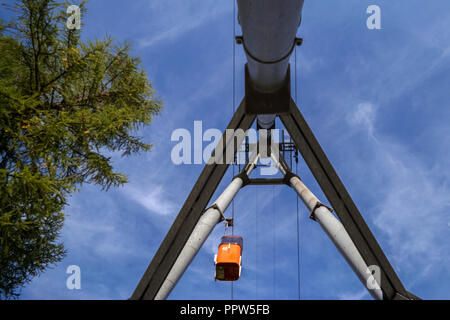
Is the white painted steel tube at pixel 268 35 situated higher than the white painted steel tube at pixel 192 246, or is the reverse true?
the white painted steel tube at pixel 268 35

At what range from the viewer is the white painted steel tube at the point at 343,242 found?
17.5ft

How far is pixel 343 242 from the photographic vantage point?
6.71m

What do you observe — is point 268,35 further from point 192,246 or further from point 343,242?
point 343,242

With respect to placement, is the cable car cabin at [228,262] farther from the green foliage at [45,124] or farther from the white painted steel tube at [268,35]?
the white painted steel tube at [268,35]

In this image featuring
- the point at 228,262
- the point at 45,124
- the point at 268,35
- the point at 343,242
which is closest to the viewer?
the point at 268,35

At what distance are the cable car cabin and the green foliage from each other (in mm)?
3926

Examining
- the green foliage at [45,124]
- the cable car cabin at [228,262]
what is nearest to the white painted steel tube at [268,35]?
the green foliage at [45,124]

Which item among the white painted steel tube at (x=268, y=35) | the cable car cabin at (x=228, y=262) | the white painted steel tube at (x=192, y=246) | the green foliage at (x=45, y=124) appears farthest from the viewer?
the cable car cabin at (x=228, y=262)

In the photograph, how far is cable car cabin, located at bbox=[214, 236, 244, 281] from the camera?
823 cm

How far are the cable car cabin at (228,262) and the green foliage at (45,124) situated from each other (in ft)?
12.9

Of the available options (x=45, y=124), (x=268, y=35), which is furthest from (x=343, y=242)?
(x=45, y=124)

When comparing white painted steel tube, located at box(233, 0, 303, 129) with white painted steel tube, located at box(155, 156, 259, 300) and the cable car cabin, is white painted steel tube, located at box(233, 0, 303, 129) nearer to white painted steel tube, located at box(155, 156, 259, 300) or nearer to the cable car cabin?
white painted steel tube, located at box(155, 156, 259, 300)

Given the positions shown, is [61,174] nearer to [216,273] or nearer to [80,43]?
[80,43]

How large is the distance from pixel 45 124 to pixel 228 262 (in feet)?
19.7
